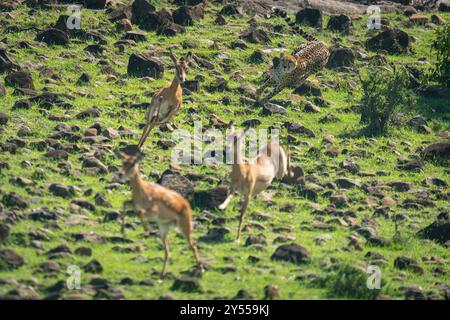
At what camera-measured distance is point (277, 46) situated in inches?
1049

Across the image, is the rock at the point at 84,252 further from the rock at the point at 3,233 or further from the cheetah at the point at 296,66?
the cheetah at the point at 296,66

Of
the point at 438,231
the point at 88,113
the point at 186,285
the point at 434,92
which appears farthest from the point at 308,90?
the point at 186,285

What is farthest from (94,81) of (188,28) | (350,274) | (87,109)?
(350,274)

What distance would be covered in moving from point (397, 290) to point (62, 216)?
16.1ft

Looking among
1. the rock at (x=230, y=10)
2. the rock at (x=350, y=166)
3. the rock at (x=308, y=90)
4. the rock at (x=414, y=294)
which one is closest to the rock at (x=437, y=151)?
the rock at (x=350, y=166)

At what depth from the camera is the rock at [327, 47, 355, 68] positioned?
25906 mm

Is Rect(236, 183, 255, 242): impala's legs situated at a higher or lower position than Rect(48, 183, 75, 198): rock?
higher

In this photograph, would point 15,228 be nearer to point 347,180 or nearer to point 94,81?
point 347,180

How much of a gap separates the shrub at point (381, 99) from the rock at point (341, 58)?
192cm

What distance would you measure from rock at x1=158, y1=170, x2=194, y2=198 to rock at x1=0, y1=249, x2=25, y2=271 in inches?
140

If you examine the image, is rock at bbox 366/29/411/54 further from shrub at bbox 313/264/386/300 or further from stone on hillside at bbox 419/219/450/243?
shrub at bbox 313/264/386/300

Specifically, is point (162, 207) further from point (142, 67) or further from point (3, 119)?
point (142, 67)

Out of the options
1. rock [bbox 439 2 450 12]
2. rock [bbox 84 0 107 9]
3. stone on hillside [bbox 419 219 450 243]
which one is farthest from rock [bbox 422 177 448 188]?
rock [bbox 439 2 450 12]

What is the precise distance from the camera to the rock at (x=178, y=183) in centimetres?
1728
